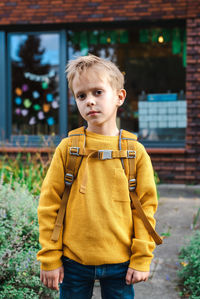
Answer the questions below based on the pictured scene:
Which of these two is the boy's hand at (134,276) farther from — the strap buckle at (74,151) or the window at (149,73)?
the window at (149,73)

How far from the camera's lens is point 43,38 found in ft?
24.8

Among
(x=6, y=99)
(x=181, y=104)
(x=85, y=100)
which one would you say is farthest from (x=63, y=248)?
(x=6, y=99)

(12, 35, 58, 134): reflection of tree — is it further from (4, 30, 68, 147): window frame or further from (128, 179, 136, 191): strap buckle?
(128, 179, 136, 191): strap buckle

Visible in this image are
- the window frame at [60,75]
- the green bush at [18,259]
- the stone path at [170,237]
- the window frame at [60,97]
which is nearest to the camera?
the green bush at [18,259]

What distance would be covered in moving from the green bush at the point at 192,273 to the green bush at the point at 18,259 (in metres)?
0.94

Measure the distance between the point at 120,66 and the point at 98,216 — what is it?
243 inches

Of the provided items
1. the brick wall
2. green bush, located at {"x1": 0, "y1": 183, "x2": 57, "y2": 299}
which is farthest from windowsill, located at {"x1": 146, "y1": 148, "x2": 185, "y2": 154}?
green bush, located at {"x1": 0, "y1": 183, "x2": 57, "y2": 299}

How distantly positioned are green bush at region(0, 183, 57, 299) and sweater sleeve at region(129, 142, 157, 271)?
978 millimetres

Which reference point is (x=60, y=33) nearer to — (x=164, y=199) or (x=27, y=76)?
(x=27, y=76)

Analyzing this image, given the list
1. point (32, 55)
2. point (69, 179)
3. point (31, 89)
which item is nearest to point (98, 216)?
point (69, 179)

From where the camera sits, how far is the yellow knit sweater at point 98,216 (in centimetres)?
166

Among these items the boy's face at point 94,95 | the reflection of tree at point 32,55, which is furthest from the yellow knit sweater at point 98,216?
the reflection of tree at point 32,55

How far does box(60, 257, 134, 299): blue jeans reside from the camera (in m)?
1.69

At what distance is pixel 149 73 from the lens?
748 centimetres
